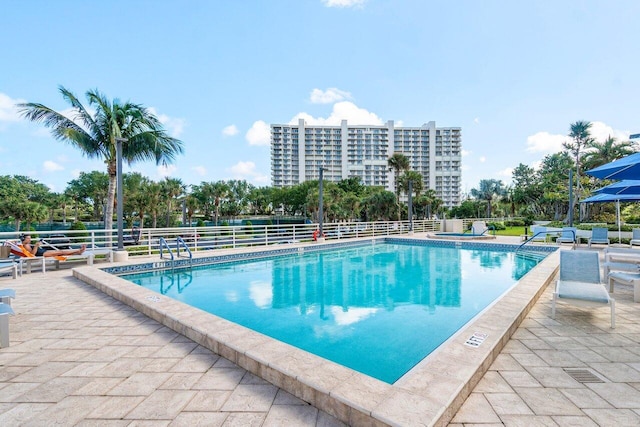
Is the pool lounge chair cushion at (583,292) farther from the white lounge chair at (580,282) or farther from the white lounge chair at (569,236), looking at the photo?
the white lounge chair at (569,236)

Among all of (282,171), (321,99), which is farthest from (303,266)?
(282,171)

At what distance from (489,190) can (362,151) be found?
36848 mm

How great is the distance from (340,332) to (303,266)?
502 centimetres

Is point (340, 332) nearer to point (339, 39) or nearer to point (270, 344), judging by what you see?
point (270, 344)

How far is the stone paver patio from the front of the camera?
1.96 meters

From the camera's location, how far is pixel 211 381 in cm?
242

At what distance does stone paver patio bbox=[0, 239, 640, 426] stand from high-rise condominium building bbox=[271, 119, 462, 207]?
253 ft

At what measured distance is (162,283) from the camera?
7090 millimetres

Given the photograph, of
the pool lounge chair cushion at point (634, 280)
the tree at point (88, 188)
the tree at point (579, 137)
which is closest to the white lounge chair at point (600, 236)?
the pool lounge chair cushion at point (634, 280)

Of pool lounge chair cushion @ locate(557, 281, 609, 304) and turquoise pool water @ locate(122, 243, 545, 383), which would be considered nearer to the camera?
pool lounge chair cushion @ locate(557, 281, 609, 304)

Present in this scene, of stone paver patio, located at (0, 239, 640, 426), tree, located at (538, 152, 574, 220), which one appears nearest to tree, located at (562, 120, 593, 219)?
tree, located at (538, 152, 574, 220)

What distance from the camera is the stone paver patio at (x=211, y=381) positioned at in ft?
6.43

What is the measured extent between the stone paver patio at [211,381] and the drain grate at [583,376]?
0.10ft

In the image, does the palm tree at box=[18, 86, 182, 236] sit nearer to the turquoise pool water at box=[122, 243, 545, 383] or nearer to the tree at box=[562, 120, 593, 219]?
the turquoise pool water at box=[122, 243, 545, 383]
